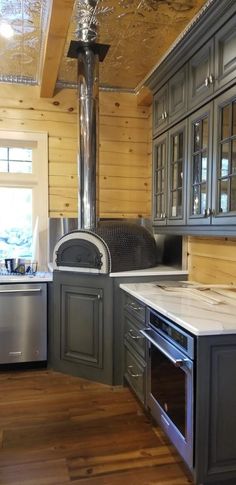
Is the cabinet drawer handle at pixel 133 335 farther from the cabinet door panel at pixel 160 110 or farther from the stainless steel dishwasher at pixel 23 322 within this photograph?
the cabinet door panel at pixel 160 110

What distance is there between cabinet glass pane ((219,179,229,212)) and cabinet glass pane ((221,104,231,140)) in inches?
9.6

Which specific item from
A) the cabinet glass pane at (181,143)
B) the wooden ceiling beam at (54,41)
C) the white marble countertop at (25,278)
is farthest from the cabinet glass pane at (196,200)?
the white marble countertop at (25,278)

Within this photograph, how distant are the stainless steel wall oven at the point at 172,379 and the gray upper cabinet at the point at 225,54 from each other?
4.19 ft

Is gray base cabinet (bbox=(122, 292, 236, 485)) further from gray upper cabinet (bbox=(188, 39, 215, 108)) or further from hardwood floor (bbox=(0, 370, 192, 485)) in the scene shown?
gray upper cabinet (bbox=(188, 39, 215, 108))

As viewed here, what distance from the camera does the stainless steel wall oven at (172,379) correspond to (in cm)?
163

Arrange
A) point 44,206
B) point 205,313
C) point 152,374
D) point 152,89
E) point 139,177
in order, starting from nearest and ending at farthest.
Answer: point 205,313
point 152,374
point 152,89
point 44,206
point 139,177

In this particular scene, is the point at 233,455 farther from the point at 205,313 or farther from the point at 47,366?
the point at 47,366

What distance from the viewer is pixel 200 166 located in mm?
2264

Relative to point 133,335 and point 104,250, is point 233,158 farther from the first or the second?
point 133,335

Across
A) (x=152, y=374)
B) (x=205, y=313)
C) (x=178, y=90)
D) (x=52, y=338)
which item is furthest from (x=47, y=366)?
(x=178, y=90)

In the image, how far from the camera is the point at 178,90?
2.55 metres

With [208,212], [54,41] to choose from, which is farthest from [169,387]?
[54,41]

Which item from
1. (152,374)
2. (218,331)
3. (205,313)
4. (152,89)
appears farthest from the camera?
(152,89)

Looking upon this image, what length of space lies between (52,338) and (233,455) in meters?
1.84
